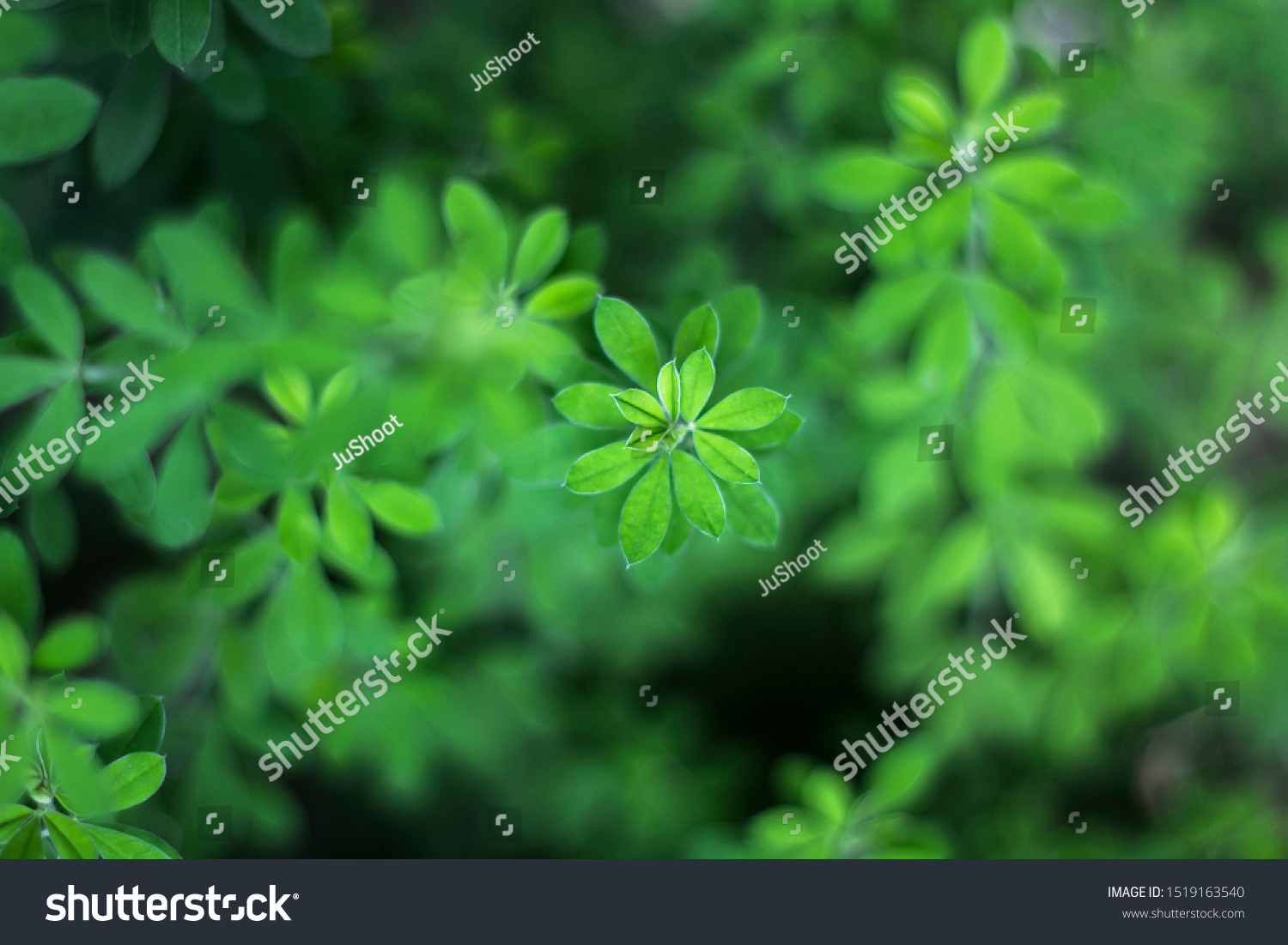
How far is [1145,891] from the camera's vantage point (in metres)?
2.07

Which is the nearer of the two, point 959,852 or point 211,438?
point 211,438

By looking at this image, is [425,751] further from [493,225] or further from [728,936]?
[493,225]

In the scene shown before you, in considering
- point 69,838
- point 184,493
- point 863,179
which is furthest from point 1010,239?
point 69,838

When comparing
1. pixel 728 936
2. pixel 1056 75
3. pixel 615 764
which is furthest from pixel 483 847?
pixel 1056 75

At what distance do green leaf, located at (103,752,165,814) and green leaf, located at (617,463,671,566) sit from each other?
896mm

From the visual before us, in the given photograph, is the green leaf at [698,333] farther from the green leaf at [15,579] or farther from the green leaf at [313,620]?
the green leaf at [15,579]

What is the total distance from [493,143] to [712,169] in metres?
0.57

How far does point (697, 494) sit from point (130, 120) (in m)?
1.43

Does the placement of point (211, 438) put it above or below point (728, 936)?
above

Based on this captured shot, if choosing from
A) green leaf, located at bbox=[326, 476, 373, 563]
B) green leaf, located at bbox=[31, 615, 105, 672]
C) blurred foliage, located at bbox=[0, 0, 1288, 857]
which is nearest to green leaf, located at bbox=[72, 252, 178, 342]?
blurred foliage, located at bbox=[0, 0, 1288, 857]

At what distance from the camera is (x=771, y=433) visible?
1.49 m

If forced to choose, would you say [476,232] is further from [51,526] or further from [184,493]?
[51,526]

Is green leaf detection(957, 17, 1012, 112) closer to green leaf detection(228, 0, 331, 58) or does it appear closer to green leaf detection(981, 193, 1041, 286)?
green leaf detection(981, 193, 1041, 286)

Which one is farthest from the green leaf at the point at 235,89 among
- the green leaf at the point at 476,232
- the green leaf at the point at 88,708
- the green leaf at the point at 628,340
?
the green leaf at the point at 88,708
